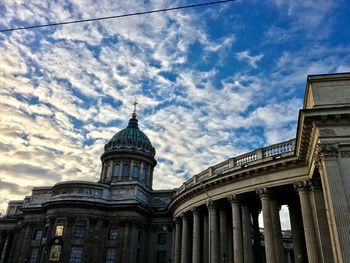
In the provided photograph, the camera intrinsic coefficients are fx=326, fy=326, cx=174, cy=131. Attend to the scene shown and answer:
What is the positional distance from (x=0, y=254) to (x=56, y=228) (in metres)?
31.0

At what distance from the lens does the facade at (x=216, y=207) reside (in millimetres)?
20953

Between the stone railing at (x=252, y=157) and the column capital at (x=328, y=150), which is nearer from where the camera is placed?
the column capital at (x=328, y=150)

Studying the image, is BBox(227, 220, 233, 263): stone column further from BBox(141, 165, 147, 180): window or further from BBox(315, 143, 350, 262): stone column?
BBox(141, 165, 147, 180): window

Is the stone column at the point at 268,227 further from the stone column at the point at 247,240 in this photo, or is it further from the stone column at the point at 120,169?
the stone column at the point at 120,169

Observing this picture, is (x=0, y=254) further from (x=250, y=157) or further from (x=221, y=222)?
(x=250, y=157)

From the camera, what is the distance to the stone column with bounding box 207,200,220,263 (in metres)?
33.1

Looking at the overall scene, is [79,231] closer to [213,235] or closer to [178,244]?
[178,244]

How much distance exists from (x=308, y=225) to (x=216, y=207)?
446 inches

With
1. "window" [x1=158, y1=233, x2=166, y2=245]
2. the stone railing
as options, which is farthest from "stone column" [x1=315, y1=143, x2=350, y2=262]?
"window" [x1=158, y1=233, x2=166, y2=245]

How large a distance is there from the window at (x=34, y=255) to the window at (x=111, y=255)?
1174 centimetres

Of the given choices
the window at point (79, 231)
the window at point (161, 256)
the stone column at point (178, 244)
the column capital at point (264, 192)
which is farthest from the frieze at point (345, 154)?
the window at point (79, 231)

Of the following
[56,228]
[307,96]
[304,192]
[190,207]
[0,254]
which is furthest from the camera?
[0,254]

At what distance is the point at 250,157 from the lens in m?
32.2

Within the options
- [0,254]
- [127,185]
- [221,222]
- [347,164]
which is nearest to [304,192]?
[347,164]
